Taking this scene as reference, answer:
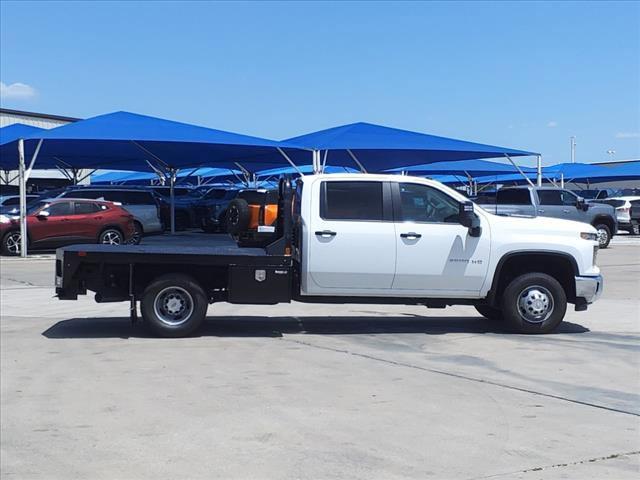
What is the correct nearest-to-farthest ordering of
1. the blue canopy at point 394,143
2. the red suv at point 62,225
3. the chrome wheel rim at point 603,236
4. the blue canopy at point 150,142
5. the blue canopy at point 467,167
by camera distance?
the red suv at point 62,225, the blue canopy at point 150,142, the chrome wheel rim at point 603,236, the blue canopy at point 394,143, the blue canopy at point 467,167

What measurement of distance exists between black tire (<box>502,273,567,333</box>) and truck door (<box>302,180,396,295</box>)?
5.11 ft

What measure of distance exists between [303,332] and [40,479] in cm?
545

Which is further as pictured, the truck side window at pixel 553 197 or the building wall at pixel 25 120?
the building wall at pixel 25 120

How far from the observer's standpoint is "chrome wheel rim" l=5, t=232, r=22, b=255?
21703 mm

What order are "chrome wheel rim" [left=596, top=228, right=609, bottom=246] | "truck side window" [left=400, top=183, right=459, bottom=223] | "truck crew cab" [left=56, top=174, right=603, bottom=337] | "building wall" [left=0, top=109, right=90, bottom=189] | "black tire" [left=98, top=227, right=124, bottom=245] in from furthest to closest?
"building wall" [left=0, top=109, right=90, bottom=189] → "chrome wheel rim" [left=596, top=228, right=609, bottom=246] → "black tire" [left=98, top=227, right=124, bottom=245] → "truck side window" [left=400, top=183, right=459, bottom=223] → "truck crew cab" [left=56, top=174, right=603, bottom=337]

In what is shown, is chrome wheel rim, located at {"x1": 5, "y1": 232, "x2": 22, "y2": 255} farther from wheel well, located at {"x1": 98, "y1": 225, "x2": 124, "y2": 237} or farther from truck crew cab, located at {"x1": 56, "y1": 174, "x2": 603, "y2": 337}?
truck crew cab, located at {"x1": 56, "y1": 174, "x2": 603, "y2": 337}

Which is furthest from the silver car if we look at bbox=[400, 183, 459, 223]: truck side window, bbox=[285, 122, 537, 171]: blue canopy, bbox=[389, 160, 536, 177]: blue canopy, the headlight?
bbox=[389, 160, 536, 177]: blue canopy

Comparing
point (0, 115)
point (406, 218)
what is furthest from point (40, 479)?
point (0, 115)

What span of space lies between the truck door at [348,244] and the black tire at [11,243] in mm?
14705

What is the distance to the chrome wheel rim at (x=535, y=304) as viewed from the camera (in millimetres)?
9758

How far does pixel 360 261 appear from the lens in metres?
9.38

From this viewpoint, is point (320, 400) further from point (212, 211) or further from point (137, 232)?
point (212, 211)

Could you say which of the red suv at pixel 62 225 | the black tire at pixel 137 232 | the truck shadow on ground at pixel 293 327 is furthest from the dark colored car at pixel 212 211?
the truck shadow on ground at pixel 293 327

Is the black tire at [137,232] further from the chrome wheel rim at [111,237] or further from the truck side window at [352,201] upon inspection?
the truck side window at [352,201]
